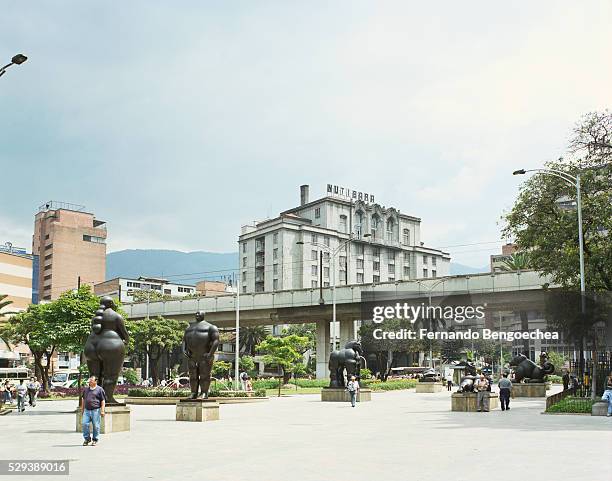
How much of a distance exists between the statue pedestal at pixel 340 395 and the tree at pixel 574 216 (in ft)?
35.4

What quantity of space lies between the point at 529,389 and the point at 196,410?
24278mm

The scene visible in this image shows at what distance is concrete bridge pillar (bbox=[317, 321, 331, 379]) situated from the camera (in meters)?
73.4

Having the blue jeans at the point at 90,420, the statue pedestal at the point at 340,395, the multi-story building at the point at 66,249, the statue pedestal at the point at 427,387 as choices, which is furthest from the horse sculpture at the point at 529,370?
the multi-story building at the point at 66,249

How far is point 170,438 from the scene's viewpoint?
59.4ft

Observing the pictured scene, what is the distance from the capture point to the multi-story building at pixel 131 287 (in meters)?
130

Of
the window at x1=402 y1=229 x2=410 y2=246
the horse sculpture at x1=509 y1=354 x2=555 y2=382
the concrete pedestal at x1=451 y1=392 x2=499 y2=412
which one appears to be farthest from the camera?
the window at x1=402 y1=229 x2=410 y2=246

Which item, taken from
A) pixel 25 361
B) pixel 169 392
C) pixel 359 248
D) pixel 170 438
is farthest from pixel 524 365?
pixel 359 248

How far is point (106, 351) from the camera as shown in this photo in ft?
65.2

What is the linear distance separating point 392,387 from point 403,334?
2441cm

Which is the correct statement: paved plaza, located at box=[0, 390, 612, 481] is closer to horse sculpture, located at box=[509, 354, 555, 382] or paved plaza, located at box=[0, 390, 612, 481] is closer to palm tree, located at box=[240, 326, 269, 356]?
horse sculpture, located at box=[509, 354, 555, 382]

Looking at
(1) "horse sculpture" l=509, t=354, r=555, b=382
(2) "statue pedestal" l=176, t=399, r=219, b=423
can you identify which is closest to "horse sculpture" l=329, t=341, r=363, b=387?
(1) "horse sculpture" l=509, t=354, r=555, b=382

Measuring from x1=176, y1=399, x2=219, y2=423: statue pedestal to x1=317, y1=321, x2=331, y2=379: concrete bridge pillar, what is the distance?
49518 mm

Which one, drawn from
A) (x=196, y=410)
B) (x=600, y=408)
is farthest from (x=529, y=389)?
(x=196, y=410)

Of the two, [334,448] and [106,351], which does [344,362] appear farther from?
[334,448]
